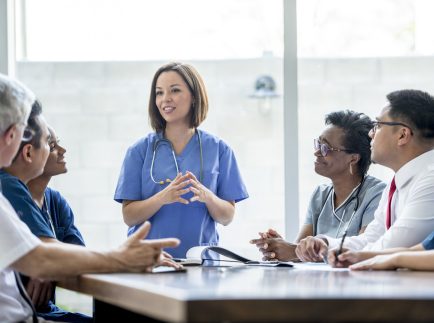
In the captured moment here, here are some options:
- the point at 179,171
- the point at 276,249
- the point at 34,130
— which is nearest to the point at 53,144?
the point at 34,130

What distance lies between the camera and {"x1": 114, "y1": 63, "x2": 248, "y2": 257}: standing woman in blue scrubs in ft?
11.1

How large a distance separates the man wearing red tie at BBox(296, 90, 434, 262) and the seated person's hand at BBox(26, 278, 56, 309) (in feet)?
2.87

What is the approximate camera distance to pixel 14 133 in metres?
2.07

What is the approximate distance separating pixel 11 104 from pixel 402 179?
1302 millimetres

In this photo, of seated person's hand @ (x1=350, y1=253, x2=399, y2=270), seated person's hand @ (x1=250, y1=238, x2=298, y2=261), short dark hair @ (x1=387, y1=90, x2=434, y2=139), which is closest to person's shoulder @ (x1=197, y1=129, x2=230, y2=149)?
seated person's hand @ (x1=250, y1=238, x2=298, y2=261)

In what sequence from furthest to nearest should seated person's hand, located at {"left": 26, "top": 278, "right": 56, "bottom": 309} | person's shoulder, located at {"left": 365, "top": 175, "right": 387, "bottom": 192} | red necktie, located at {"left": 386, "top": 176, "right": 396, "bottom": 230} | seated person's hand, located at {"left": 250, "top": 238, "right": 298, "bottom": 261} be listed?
1. person's shoulder, located at {"left": 365, "top": 175, "right": 387, "bottom": 192}
2. seated person's hand, located at {"left": 250, "top": 238, "right": 298, "bottom": 261}
3. red necktie, located at {"left": 386, "top": 176, "right": 396, "bottom": 230}
4. seated person's hand, located at {"left": 26, "top": 278, "right": 56, "bottom": 309}

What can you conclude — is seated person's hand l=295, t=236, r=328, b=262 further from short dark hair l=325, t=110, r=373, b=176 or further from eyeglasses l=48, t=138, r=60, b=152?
eyeglasses l=48, t=138, r=60, b=152

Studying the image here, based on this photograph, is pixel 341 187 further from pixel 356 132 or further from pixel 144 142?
pixel 144 142

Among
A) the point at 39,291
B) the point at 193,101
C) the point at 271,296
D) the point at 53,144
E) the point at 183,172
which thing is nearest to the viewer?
the point at 271,296

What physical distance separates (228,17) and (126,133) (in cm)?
79

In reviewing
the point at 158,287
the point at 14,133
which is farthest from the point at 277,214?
the point at 158,287

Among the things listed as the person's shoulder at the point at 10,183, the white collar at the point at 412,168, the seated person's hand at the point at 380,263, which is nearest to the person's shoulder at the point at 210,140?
the white collar at the point at 412,168

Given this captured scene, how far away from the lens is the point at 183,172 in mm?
3459

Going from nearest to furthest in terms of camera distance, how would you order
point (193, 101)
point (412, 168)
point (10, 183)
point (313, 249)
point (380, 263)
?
point (380, 263)
point (10, 183)
point (412, 168)
point (313, 249)
point (193, 101)
